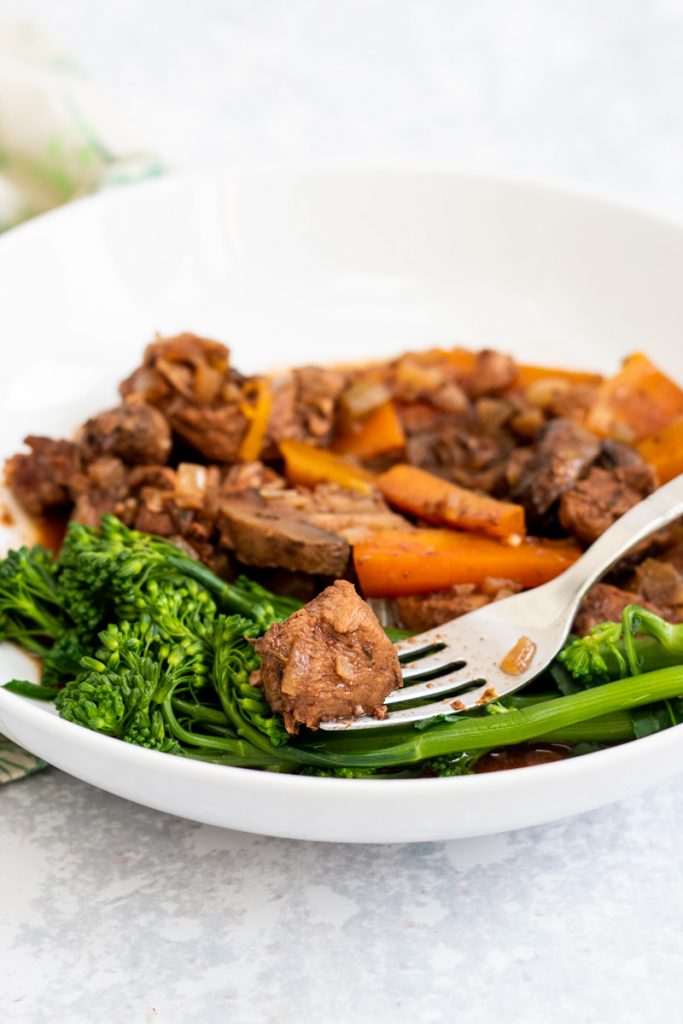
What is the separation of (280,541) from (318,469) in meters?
0.72

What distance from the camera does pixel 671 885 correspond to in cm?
336

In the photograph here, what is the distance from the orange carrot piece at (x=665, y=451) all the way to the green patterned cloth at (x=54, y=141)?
9.86 feet

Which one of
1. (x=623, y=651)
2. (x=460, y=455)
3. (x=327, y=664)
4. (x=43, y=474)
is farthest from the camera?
(x=460, y=455)

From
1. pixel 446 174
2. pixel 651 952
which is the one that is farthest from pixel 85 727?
pixel 446 174

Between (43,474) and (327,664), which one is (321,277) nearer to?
(43,474)

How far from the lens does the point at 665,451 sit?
183 inches

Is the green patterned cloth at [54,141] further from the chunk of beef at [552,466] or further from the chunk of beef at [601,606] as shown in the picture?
the chunk of beef at [601,606]

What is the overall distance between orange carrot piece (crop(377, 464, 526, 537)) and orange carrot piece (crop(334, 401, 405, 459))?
0.29 metres

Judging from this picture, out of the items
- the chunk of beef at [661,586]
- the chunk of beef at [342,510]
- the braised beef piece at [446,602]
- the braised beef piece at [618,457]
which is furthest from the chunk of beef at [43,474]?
the chunk of beef at [661,586]

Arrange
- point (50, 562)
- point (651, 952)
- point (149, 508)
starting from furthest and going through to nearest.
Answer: point (149, 508) < point (50, 562) < point (651, 952)

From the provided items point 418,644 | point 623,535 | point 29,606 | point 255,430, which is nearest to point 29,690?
point 29,606

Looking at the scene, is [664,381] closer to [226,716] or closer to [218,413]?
[218,413]

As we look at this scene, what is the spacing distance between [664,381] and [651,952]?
2573 millimetres

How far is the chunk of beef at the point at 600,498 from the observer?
4164 mm
